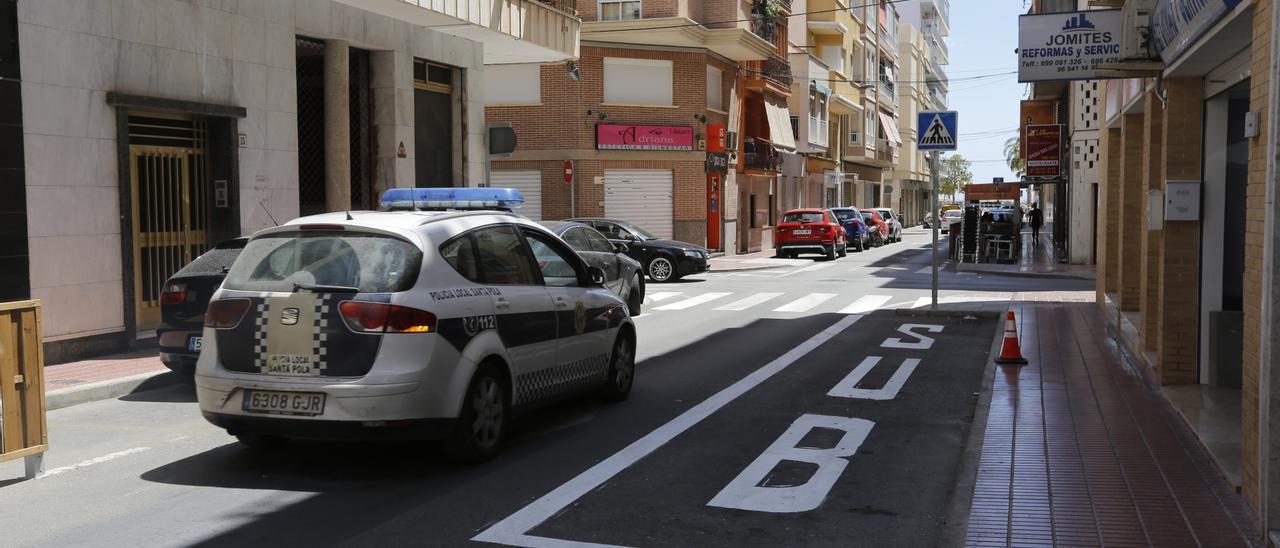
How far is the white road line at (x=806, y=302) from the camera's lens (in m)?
18.7

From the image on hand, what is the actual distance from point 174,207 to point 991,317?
11260mm

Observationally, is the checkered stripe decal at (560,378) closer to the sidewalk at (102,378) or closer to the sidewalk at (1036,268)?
the sidewalk at (102,378)

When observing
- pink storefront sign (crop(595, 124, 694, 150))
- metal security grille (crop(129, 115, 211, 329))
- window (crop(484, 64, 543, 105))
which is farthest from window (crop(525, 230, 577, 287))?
window (crop(484, 64, 543, 105))

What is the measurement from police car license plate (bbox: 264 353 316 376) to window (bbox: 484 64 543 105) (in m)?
29.1

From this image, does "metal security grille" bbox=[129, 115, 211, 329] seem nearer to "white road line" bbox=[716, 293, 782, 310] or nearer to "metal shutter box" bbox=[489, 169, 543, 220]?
"white road line" bbox=[716, 293, 782, 310]

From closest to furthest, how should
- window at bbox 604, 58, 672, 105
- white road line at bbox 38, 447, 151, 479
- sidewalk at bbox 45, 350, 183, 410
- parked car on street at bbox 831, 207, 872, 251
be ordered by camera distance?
white road line at bbox 38, 447, 151, 479, sidewalk at bbox 45, 350, 183, 410, window at bbox 604, 58, 672, 105, parked car on street at bbox 831, 207, 872, 251

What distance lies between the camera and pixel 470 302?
713cm

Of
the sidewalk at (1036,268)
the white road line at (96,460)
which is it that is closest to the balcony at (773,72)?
the sidewalk at (1036,268)

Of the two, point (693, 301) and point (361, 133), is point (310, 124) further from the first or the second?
point (693, 301)

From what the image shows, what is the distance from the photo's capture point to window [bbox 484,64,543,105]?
35344mm

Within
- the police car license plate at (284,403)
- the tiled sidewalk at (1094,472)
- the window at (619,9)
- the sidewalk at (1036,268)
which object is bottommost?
the tiled sidewalk at (1094,472)

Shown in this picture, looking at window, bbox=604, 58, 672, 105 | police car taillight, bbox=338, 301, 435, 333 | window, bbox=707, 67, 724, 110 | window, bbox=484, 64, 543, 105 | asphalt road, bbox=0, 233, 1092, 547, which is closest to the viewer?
asphalt road, bbox=0, 233, 1092, 547

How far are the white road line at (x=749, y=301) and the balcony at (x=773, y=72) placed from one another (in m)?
22.4

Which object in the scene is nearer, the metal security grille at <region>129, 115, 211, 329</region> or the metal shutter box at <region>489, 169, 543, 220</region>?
the metal security grille at <region>129, 115, 211, 329</region>
